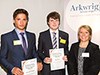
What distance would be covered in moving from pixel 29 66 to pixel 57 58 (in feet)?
1.81

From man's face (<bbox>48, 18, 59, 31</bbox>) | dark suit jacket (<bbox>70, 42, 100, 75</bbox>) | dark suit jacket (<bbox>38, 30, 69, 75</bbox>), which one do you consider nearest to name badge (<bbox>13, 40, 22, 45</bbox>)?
dark suit jacket (<bbox>38, 30, 69, 75</bbox>)

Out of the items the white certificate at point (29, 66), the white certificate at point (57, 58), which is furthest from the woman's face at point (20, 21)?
the white certificate at point (57, 58)

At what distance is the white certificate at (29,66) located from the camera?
9.25 ft

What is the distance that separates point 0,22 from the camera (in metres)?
3.57

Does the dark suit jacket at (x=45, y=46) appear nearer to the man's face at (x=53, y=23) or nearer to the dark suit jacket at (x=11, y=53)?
the man's face at (x=53, y=23)

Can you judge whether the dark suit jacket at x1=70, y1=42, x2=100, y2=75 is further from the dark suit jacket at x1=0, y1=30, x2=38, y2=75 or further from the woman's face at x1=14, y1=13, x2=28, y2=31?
the woman's face at x1=14, y1=13, x2=28, y2=31

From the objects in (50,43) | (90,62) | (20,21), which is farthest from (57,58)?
(20,21)

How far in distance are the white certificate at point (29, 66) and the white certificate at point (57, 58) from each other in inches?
14.2

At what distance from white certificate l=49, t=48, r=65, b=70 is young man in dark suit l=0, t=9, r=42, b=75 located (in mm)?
297

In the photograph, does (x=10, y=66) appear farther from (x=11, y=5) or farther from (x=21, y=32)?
(x=11, y=5)

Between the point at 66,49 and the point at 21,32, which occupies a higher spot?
the point at 21,32

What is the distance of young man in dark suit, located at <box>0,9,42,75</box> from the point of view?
279 cm

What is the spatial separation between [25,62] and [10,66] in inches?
8.0

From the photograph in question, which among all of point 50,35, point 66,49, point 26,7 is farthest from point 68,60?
point 26,7
